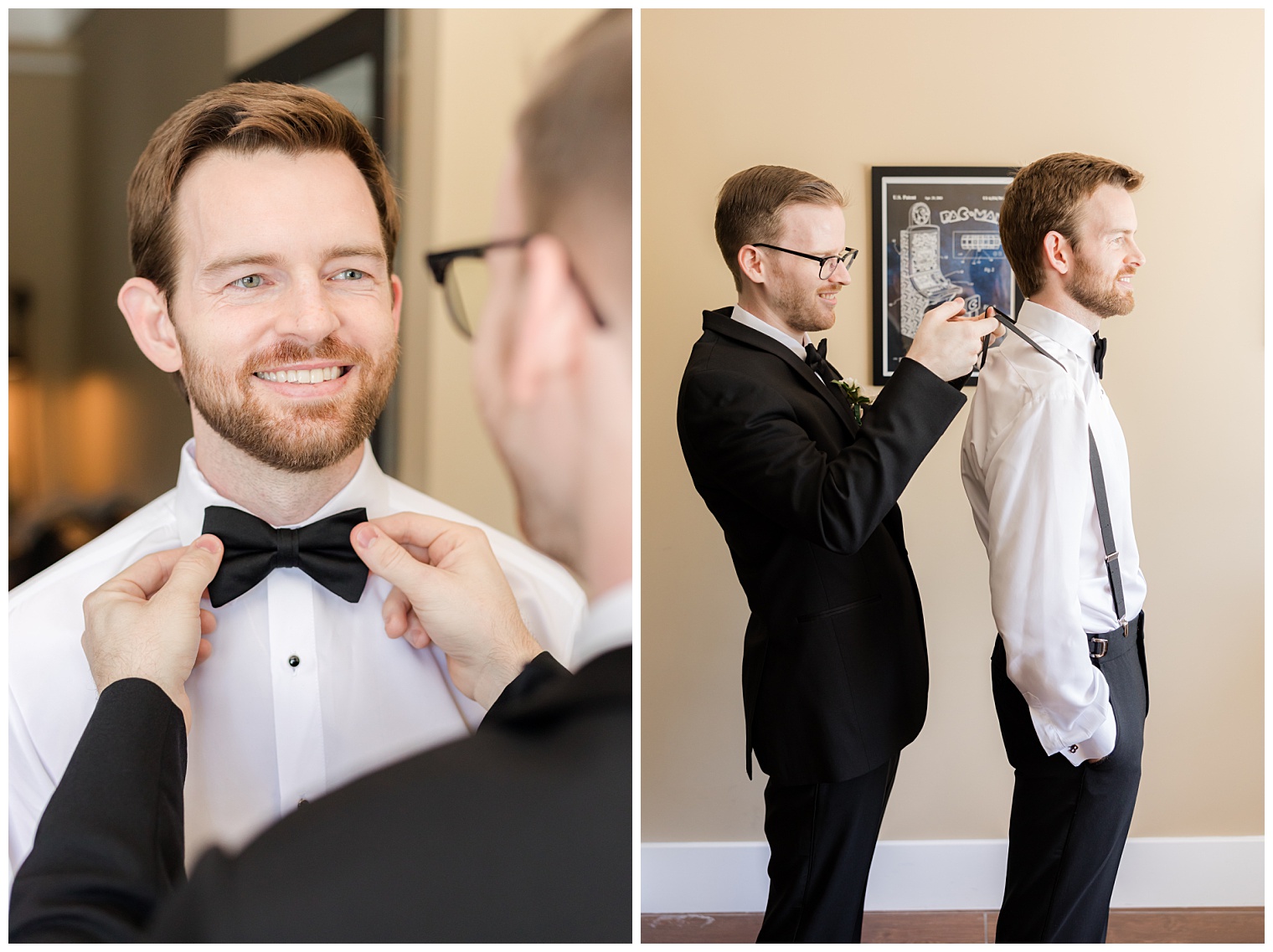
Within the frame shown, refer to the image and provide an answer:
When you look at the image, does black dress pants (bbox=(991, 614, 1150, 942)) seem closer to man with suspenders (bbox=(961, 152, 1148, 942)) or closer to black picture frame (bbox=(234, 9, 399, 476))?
man with suspenders (bbox=(961, 152, 1148, 942))

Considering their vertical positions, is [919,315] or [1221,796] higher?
[919,315]

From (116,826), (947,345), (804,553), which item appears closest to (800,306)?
(947,345)

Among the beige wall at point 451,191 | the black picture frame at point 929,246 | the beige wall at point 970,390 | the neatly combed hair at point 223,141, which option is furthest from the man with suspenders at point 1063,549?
the neatly combed hair at point 223,141

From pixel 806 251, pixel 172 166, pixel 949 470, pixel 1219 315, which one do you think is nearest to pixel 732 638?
pixel 949 470

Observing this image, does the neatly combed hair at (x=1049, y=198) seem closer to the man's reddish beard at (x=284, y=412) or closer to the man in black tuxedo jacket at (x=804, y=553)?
the man in black tuxedo jacket at (x=804, y=553)

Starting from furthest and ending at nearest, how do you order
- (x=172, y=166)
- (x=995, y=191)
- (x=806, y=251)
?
(x=995, y=191) < (x=806, y=251) < (x=172, y=166)

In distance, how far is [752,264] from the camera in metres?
1.98

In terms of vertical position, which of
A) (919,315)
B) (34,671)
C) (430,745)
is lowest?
(430,745)

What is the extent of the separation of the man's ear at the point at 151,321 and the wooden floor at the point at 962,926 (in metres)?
2.03

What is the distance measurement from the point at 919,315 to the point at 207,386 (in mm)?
1914

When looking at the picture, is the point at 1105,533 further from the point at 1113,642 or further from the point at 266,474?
the point at 266,474

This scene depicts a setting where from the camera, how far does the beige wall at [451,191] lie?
1487mm

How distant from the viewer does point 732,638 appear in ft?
9.23

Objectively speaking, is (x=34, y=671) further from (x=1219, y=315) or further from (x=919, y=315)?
(x=1219, y=315)
